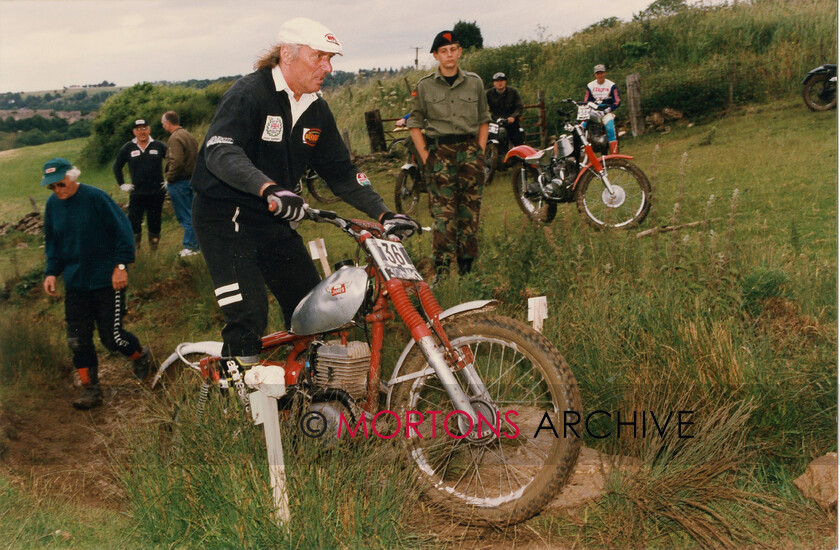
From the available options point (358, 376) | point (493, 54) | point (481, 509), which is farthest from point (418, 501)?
point (493, 54)

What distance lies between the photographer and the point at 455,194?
521 centimetres

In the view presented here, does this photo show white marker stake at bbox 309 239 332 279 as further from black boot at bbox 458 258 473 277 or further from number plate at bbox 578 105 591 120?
number plate at bbox 578 105 591 120

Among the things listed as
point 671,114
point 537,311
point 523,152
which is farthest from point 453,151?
point 537,311

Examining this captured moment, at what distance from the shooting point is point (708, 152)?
5.13 metres

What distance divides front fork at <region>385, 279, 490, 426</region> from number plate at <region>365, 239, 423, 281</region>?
39 millimetres

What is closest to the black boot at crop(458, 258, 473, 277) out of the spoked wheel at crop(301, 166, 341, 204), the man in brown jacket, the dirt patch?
the spoked wheel at crop(301, 166, 341, 204)

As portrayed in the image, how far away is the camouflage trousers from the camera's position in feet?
16.5

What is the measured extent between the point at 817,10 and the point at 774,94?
514 millimetres

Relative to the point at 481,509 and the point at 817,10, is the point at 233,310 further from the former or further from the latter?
the point at 817,10

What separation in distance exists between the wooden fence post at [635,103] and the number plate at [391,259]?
223 cm

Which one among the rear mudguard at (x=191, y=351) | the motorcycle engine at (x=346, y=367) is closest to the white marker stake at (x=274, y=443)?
the motorcycle engine at (x=346, y=367)

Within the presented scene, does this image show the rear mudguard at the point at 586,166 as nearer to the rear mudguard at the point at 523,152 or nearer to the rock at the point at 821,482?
the rear mudguard at the point at 523,152

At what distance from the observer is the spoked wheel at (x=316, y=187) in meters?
4.32

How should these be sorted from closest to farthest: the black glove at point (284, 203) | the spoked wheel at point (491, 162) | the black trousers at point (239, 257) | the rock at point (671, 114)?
the black glove at point (284, 203) < the black trousers at point (239, 257) < the rock at point (671, 114) < the spoked wheel at point (491, 162)
